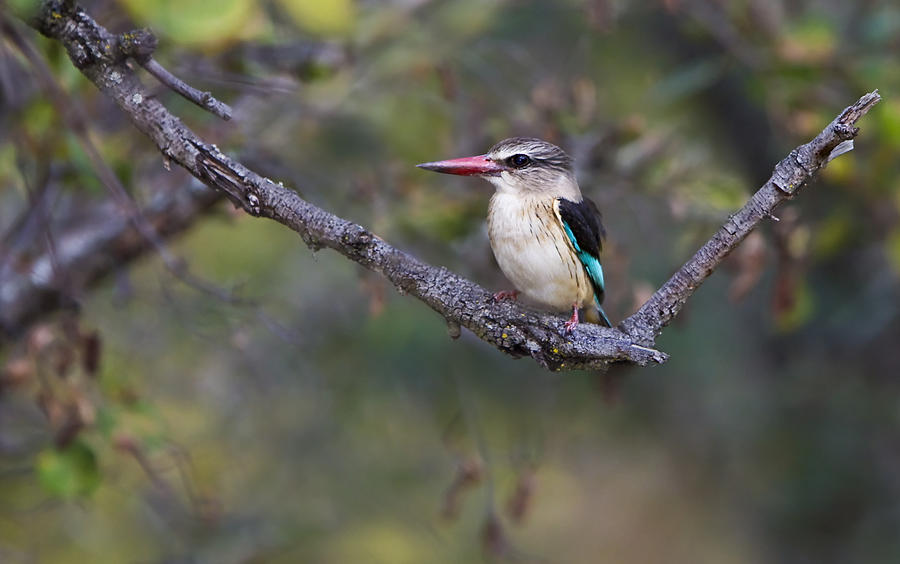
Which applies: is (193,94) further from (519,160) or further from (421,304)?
(421,304)

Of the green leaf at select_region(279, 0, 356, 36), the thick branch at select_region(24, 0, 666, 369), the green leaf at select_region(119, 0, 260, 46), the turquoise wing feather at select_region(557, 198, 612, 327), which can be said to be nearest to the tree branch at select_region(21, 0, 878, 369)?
the thick branch at select_region(24, 0, 666, 369)

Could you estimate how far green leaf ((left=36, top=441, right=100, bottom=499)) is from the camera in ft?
10.1

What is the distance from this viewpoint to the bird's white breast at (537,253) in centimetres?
323

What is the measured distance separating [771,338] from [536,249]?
12.2 ft

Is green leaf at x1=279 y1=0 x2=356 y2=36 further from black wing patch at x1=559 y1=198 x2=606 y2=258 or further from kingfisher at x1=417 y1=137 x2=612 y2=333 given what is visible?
black wing patch at x1=559 y1=198 x2=606 y2=258

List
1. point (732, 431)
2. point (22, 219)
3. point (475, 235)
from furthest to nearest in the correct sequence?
point (732, 431), point (475, 235), point (22, 219)

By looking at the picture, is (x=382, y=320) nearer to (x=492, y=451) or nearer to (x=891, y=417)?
(x=492, y=451)

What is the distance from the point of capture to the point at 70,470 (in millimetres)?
3119

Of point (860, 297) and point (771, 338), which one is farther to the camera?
point (771, 338)

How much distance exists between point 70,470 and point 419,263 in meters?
1.60

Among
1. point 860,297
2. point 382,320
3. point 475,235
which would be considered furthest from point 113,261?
point 860,297

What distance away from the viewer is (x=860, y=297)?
5867 mm

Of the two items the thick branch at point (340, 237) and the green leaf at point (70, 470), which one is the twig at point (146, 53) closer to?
the thick branch at point (340, 237)

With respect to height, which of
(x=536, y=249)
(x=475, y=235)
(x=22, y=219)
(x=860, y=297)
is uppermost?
(x=860, y=297)
